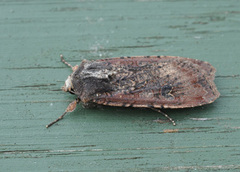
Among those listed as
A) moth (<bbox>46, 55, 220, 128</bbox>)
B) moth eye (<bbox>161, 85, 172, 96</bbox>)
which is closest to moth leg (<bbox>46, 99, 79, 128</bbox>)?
moth (<bbox>46, 55, 220, 128</bbox>)

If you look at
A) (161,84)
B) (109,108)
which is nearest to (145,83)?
(161,84)

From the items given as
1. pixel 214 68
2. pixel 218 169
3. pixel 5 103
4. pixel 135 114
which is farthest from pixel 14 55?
pixel 218 169

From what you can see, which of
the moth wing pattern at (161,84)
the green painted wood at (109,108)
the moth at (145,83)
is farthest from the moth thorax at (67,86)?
the moth wing pattern at (161,84)

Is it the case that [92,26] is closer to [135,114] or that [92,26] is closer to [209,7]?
[135,114]

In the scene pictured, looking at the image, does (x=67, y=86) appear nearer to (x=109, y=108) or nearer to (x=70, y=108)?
(x=70, y=108)

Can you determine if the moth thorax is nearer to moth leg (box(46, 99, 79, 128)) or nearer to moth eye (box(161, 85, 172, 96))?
moth leg (box(46, 99, 79, 128))

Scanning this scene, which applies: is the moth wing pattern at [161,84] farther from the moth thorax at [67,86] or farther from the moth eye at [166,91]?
the moth thorax at [67,86]
